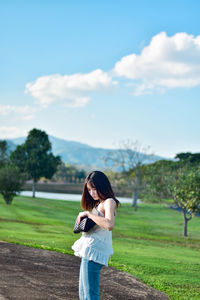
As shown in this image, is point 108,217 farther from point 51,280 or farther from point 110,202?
point 51,280

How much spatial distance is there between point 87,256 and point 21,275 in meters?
5.22

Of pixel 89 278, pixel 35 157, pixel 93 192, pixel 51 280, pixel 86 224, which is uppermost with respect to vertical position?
pixel 35 157

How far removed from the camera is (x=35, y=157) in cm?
6788

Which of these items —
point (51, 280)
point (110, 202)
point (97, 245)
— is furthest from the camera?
point (51, 280)

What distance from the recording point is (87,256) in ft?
19.1

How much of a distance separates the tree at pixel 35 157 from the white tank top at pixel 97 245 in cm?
6209

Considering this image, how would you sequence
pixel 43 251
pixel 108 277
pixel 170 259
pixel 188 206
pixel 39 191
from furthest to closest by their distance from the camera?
pixel 39 191 < pixel 188 206 < pixel 170 259 < pixel 43 251 < pixel 108 277

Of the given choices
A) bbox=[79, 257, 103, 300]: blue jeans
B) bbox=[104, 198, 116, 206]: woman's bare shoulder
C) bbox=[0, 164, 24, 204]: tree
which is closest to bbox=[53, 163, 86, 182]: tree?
bbox=[0, 164, 24, 204]: tree

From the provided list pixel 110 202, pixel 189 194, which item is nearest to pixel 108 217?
pixel 110 202

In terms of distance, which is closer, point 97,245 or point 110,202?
point 110,202

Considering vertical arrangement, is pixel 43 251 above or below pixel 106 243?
below

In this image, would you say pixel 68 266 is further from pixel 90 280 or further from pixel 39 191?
pixel 39 191

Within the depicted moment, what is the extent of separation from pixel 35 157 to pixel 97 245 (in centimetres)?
6293

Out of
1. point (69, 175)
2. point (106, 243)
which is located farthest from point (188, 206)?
point (69, 175)
